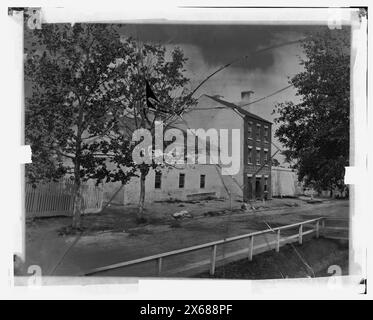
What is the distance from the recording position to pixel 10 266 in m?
3.08

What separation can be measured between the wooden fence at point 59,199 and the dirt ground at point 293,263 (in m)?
0.88

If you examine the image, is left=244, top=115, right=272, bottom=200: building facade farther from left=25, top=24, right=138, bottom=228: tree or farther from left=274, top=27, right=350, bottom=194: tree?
left=25, top=24, right=138, bottom=228: tree

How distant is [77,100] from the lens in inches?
123

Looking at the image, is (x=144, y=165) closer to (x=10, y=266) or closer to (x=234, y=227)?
(x=234, y=227)

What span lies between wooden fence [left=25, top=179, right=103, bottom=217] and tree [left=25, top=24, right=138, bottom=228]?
4 cm

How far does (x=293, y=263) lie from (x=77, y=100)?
1882 mm

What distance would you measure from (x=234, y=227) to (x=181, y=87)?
1.04 m

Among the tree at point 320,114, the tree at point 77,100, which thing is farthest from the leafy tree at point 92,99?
the tree at point 320,114

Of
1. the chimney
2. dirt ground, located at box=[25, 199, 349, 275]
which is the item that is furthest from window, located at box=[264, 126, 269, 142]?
dirt ground, located at box=[25, 199, 349, 275]

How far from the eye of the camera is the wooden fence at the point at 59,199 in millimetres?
3117

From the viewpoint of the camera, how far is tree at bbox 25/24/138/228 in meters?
3.12

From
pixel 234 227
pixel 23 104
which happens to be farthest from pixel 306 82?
pixel 23 104

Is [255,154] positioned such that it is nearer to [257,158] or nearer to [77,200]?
[257,158]

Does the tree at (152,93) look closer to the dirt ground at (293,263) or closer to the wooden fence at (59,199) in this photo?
the wooden fence at (59,199)
